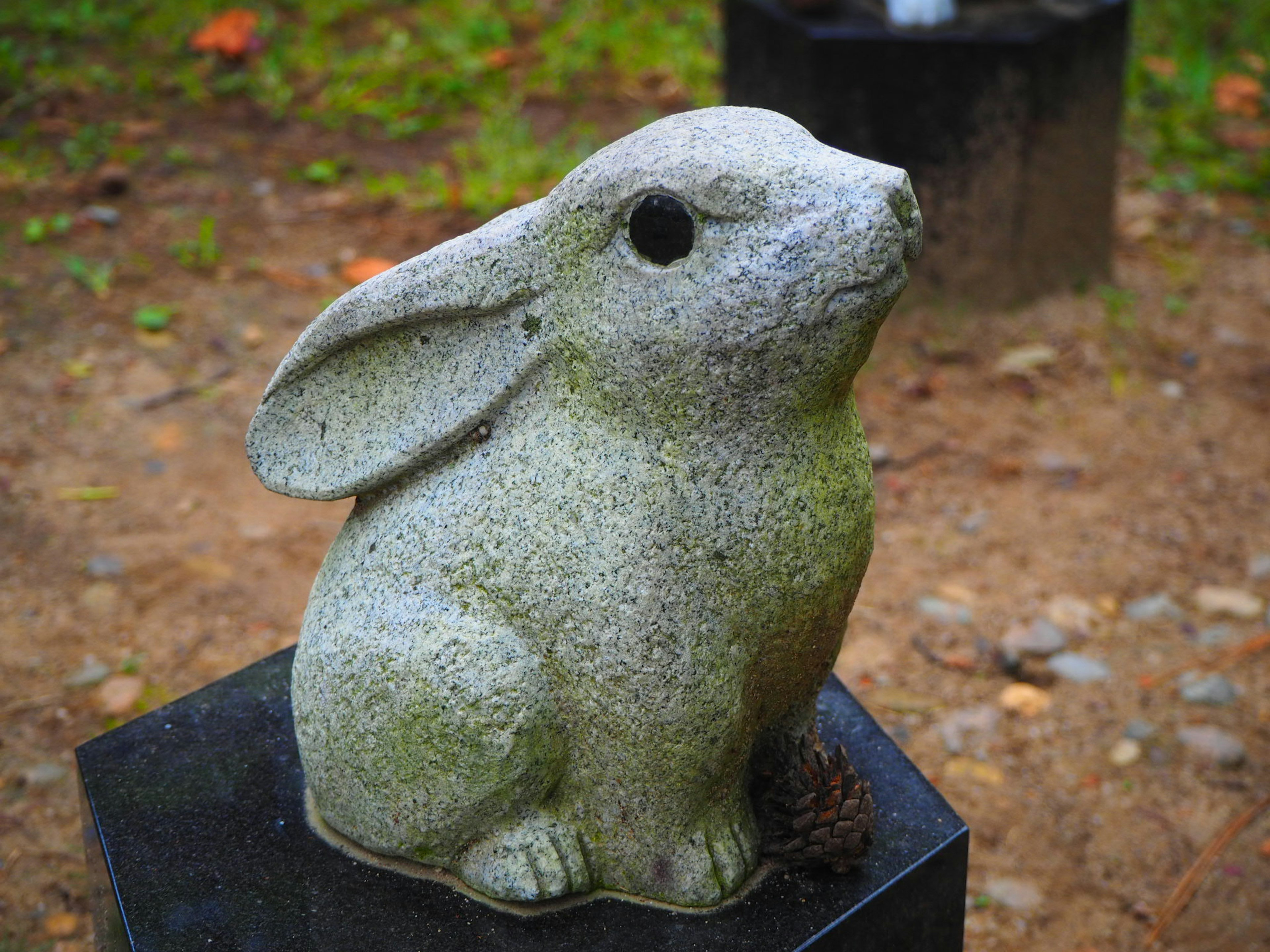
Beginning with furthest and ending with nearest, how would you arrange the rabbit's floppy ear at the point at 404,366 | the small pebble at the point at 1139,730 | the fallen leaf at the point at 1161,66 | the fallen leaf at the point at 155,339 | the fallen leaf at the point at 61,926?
1. the fallen leaf at the point at 1161,66
2. the fallen leaf at the point at 155,339
3. the small pebble at the point at 1139,730
4. the fallen leaf at the point at 61,926
5. the rabbit's floppy ear at the point at 404,366

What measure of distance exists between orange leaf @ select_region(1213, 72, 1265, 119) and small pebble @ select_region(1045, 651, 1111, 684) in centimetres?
372

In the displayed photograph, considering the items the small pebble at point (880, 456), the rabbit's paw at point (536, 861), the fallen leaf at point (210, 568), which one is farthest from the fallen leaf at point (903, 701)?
the fallen leaf at point (210, 568)

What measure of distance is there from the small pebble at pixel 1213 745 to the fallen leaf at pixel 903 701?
2.07ft

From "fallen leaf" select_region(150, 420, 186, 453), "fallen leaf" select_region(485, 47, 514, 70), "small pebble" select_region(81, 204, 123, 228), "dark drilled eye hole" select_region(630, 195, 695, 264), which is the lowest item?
"fallen leaf" select_region(150, 420, 186, 453)

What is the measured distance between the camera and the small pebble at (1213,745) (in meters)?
3.42

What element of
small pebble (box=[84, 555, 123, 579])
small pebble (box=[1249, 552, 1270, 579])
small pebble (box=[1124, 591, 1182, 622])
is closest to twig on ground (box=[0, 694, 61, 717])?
small pebble (box=[84, 555, 123, 579])

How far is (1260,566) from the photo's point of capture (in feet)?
13.4

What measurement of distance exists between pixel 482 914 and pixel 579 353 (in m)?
0.92

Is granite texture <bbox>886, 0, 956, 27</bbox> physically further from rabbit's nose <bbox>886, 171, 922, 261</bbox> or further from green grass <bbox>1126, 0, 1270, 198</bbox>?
rabbit's nose <bbox>886, 171, 922, 261</bbox>

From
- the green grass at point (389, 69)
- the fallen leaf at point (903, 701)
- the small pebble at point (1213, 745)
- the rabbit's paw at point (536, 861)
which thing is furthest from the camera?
the green grass at point (389, 69)

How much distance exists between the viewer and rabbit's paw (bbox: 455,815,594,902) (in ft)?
6.82

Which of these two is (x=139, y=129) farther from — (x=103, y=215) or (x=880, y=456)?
(x=880, y=456)

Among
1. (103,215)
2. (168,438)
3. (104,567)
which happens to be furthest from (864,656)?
(103,215)

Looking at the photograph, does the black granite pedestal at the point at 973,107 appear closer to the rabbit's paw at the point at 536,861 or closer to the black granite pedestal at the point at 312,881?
the black granite pedestal at the point at 312,881
